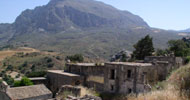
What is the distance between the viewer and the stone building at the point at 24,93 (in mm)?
19823

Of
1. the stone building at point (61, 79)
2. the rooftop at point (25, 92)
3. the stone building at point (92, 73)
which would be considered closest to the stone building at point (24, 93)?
the rooftop at point (25, 92)

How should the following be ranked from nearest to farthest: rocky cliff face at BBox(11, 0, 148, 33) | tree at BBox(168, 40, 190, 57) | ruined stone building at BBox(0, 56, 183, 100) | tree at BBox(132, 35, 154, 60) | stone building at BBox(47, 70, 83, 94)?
ruined stone building at BBox(0, 56, 183, 100), stone building at BBox(47, 70, 83, 94), tree at BBox(168, 40, 190, 57), tree at BBox(132, 35, 154, 60), rocky cliff face at BBox(11, 0, 148, 33)

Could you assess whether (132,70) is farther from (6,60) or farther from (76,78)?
(6,60)

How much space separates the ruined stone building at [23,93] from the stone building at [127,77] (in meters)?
8.73

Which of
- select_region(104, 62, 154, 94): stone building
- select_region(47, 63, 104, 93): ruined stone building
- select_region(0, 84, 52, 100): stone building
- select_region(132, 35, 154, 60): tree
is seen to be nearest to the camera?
select_region(104, 62, 154, 94): stone building

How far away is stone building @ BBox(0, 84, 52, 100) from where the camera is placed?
1982 centimetres

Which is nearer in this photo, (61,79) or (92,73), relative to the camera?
(92,73)

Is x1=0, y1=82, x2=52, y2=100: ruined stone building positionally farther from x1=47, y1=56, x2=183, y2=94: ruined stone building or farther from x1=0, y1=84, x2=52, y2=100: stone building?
x1=47, y1=56, x2=183, y2=94: ruined stone building

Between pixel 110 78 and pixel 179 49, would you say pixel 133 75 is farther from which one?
pixel 179 49

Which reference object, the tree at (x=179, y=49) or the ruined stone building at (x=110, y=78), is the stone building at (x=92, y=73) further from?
the tree at (x=179, y=49)

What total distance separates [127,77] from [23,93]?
1170 cm

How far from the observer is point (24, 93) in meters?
20.8

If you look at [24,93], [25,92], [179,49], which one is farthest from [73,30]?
[24,93]

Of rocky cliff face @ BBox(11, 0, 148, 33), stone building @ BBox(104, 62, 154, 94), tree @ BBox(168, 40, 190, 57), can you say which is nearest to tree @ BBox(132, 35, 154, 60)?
tree @ BBox(168, 40, 190, 57)
